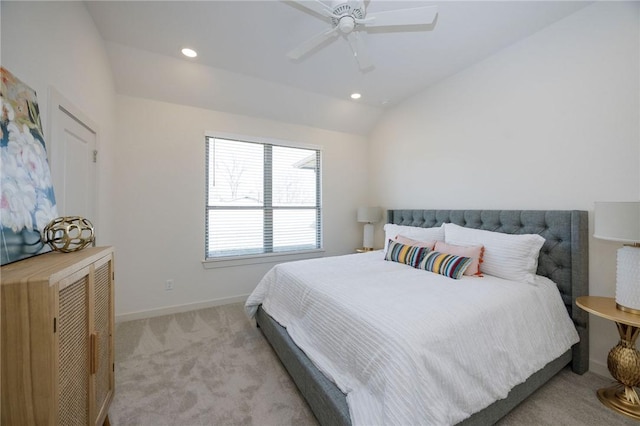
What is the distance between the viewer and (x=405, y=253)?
8.23 feet

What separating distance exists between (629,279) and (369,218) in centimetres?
266

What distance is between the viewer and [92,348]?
44.4 inches

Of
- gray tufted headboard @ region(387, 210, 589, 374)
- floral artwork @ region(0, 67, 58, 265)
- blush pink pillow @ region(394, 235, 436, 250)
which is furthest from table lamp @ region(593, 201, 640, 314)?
floral artwork @ region(0, 67, 58, 265)

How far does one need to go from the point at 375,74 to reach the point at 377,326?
2.81m

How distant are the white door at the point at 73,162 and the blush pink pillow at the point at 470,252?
119 inches

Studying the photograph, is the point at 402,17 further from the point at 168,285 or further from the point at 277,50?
the point at 168,285

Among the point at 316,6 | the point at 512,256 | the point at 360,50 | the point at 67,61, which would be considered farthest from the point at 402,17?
the point at 67,61

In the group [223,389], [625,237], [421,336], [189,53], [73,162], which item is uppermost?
[189,53]

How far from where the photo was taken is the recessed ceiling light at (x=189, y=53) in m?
2.50

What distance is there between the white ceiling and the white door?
95 cm

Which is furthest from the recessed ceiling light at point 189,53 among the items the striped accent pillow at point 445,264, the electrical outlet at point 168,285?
the striped accent pillow at point 445,264

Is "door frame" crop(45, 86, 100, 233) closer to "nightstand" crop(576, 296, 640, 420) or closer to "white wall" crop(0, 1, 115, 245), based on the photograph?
"white wall" crop(0, 1, 115, 245)

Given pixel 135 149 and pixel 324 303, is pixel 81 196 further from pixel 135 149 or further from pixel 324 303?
pixel 324 303

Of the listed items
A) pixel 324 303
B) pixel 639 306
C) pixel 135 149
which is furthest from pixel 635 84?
pixel 135 149
